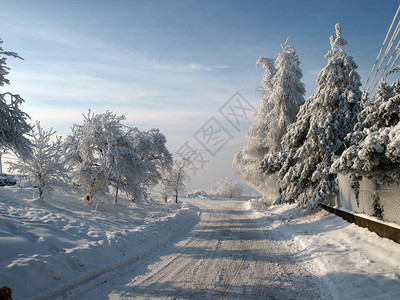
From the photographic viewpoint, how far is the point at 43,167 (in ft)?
45.7

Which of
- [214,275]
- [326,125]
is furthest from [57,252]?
[326,125]

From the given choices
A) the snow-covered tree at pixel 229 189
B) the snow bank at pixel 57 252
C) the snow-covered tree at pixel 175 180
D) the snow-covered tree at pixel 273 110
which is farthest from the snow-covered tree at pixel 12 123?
the snow-covered tree at pixel 229 189

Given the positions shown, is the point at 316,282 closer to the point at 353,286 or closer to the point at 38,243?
the point at 353,286

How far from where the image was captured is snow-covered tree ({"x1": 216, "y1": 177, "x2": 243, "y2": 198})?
55.7 meters

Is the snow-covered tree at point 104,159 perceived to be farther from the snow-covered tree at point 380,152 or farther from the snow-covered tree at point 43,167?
the snow-covered tree at point 380,152

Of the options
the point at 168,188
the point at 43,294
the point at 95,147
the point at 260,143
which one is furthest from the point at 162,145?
the point at 43,294

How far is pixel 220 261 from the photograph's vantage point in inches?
287

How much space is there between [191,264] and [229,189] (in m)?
49.5

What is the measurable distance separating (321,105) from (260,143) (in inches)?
385

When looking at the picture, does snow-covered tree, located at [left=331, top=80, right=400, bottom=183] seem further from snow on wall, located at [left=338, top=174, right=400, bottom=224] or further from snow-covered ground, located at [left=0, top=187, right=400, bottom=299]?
snow-covered ground, located at [left=0, top=187, right=400, bottom=299]

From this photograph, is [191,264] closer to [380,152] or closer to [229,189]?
[380,152]

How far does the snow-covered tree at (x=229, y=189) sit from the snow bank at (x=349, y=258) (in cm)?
4461

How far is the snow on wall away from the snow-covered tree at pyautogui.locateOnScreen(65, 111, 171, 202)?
39.9 feet

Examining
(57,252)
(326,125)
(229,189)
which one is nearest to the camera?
(57,252)
